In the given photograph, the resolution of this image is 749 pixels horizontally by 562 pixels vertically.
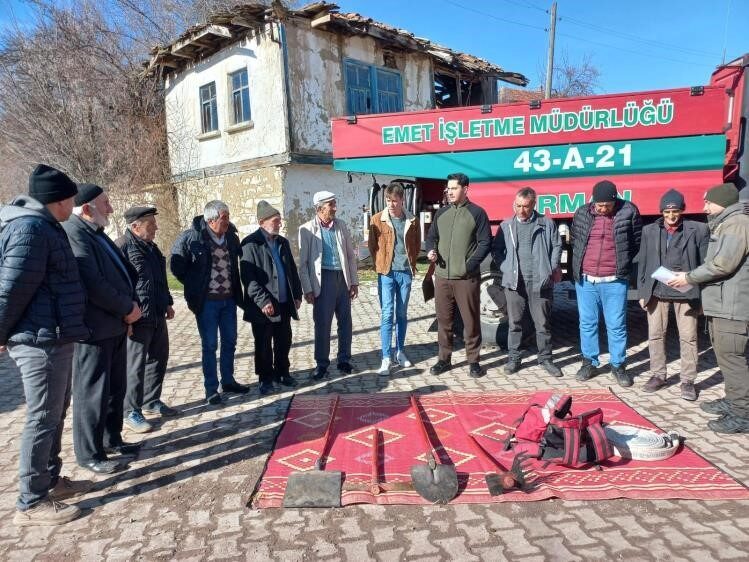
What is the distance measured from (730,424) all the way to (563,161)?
3.07 metres

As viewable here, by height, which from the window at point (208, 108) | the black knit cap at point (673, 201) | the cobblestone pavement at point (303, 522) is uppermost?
the window at point (208, 108)

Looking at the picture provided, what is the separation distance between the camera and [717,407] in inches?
166

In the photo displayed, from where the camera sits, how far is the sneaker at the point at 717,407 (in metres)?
4.08

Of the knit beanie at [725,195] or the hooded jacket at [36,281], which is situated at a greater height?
the knit beanie at [725,195]

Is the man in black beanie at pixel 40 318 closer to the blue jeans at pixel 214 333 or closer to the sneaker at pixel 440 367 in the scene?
the blue jeans at pixel 214 333

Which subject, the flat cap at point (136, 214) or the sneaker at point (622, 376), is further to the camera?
the sneaker at point (622, 376)

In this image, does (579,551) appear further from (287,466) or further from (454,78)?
(454,78)

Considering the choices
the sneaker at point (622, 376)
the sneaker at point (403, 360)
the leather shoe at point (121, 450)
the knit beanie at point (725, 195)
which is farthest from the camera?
the sneaker at point (403, 360)

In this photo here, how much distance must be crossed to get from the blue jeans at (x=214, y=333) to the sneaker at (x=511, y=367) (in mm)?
2761

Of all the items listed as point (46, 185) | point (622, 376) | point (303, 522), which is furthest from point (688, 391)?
point (46, 185)

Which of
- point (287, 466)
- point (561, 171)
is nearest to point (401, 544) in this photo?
point (287, 466)

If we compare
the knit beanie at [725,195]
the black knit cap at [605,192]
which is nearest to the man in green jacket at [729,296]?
the knit beanie at [725,195]

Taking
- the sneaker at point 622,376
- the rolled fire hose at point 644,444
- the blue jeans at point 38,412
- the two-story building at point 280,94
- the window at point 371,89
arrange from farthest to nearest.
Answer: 1. the window at point 371,89
2. the two-story building at point 280,94
3. the sneaker at point 622,376
4. the rolled fire hose at point 644,444
5. the blue jeans at point 38,412

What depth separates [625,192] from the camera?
18.5 feet
